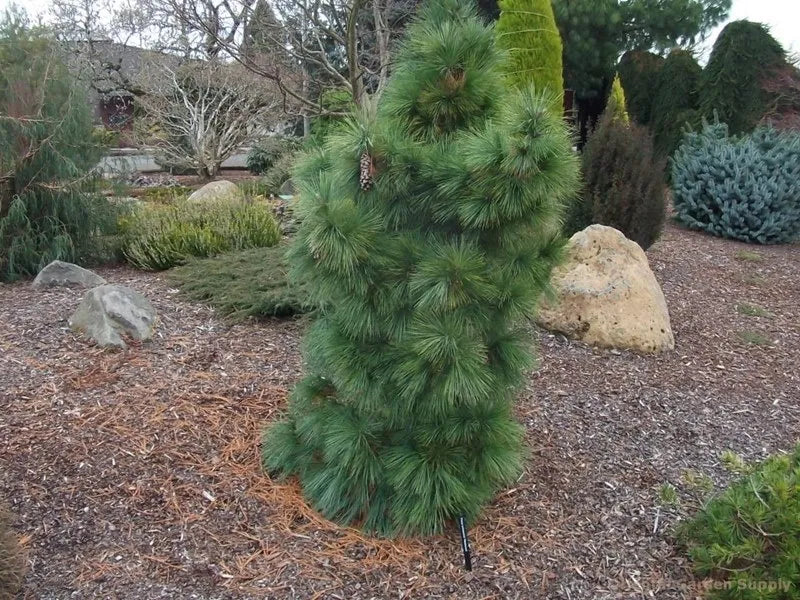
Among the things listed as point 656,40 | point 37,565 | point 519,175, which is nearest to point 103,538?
point 37,565

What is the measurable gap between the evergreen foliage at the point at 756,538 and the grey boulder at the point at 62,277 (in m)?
4.45

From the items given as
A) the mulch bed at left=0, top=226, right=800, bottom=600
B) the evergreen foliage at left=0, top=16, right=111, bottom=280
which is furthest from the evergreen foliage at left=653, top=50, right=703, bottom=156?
the evergreen foliage at left=0, top=16, right=111, bottom=280

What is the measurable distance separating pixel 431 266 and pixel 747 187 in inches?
273

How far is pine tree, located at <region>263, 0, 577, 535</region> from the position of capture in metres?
2.19

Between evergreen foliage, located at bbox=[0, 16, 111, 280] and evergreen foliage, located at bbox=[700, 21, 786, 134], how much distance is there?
362 inches

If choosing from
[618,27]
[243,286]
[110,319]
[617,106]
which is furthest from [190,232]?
[618,27]

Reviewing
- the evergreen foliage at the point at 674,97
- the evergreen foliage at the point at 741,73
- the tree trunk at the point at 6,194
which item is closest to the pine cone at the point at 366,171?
the tree trunk at the point at 6,194

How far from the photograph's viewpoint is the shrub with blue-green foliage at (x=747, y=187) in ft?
25.5

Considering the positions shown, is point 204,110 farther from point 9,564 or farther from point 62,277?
point 9,564

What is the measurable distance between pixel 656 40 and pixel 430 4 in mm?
12980

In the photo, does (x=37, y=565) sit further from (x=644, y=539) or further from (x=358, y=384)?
(x=644, y=539)

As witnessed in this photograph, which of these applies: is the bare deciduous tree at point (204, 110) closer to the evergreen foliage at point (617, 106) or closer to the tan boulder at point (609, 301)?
the evergreen foliage at point (617, 106)

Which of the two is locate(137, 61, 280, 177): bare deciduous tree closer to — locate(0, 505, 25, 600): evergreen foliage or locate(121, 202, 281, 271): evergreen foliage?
locate(121, 202, 281, 271): evergreen foliage

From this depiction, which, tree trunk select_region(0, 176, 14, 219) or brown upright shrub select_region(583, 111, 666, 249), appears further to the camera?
brown upright shrub select_region(583, 111, 666, 249)
